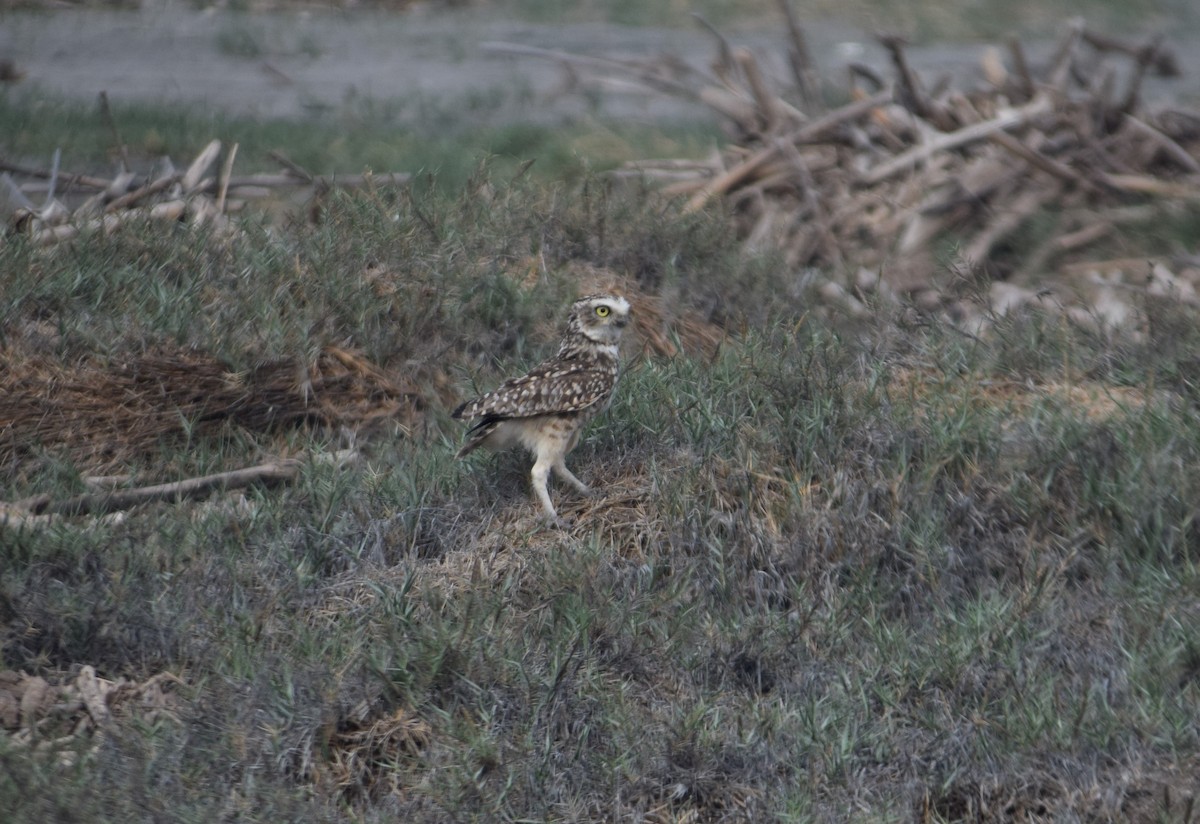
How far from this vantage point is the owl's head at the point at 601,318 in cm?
659

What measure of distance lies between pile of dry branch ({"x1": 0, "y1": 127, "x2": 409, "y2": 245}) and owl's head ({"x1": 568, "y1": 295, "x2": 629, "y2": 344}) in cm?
254

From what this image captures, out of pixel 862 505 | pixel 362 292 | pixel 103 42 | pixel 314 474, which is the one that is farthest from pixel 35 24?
pixel 862 505

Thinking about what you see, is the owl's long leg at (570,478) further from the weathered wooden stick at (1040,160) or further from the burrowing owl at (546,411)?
the weathered wooden stick at (1040,160)

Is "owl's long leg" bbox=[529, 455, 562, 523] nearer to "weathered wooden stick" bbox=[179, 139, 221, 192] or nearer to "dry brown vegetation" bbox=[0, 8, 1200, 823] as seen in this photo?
"dry brown vegetation" bbox=[0, 8, 1200, 823]

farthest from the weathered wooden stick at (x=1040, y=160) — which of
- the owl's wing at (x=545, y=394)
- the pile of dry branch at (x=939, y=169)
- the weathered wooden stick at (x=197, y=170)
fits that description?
the weathered wooden stick at (x=197, y=170)

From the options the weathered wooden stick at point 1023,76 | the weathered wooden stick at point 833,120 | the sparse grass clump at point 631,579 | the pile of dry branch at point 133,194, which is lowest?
the sparse grass clump at point 631,579

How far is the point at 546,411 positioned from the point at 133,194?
4.37m

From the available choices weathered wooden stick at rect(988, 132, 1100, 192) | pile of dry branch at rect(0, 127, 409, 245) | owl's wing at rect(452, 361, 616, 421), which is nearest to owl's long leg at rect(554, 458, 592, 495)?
owl's wing at rect(452, 361, 616, 421)

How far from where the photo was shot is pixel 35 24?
18.1m

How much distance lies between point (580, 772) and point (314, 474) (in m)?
2.19

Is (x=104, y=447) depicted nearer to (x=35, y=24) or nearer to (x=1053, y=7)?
(x=35, y=24)

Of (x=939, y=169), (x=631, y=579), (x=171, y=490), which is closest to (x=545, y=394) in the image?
(x=631, y=579)

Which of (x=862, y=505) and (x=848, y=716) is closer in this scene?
(x=848, y=716)

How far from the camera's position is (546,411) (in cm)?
615
